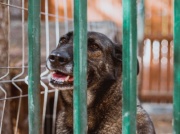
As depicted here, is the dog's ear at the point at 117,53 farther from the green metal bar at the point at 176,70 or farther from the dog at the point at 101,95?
the green metal bar at the point at 176,70

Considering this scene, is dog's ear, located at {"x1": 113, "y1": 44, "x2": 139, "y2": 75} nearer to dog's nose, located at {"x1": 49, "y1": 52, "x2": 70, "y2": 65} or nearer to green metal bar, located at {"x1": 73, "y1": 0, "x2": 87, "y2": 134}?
dog's nose, located at {"x1": 49, "y1": 52, "x2": 70, "y2": 65}

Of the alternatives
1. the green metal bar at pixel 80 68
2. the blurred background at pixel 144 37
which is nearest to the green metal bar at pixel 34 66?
the green metal bar at pixel 80 68

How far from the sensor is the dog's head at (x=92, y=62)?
2393mm

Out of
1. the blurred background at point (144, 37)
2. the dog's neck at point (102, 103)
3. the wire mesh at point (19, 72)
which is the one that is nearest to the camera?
the wire mesh at point (19, 72)

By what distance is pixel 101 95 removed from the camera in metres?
2.80

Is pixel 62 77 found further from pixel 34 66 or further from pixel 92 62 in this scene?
pixel 34 66

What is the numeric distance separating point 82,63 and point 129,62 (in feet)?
0.56

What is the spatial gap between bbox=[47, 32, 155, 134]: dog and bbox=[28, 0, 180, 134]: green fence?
40.8 inches

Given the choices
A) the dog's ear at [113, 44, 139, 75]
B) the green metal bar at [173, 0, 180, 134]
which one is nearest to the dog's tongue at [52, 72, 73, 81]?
the dog's ear at [113, 44, 139, 75]

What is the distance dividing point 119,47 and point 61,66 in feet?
2.35

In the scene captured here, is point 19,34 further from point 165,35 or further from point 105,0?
point 165,35

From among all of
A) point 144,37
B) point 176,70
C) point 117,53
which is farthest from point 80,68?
point 144,37

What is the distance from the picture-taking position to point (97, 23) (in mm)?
4887

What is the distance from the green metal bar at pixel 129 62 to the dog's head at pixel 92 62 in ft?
3.26
